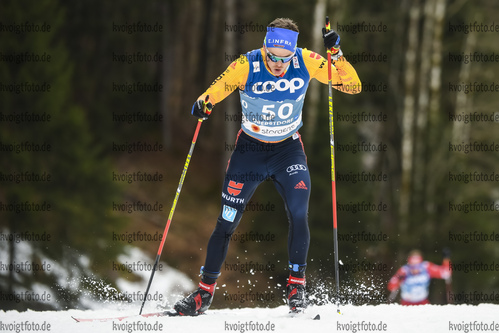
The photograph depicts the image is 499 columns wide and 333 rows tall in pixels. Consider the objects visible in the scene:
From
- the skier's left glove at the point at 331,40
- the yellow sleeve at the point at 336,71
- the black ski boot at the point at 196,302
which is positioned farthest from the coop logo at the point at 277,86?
the black ski boot at the point at 196,302

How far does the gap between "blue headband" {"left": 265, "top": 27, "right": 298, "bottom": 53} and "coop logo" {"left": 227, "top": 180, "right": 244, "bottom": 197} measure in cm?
128

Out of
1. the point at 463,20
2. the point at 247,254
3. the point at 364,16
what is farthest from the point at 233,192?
the point at 463,20

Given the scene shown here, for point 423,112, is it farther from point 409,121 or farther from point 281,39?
point 281,39

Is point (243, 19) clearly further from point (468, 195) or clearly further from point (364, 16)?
point (468, 195)

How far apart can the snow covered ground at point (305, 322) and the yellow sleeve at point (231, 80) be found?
196 centimetres

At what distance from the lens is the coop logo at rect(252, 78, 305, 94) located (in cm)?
483

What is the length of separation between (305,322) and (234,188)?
1.34 metres

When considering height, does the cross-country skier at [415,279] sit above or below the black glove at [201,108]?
below

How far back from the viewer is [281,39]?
4680 millimetres

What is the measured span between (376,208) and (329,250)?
2.49m

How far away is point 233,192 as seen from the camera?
196 inches

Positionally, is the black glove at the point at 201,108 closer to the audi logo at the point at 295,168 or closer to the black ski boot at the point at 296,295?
the audi logo at the point at 295,168

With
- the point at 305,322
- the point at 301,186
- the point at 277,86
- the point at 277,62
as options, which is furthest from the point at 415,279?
the point at 277,62

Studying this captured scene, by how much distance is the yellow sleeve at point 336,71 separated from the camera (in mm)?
5004
